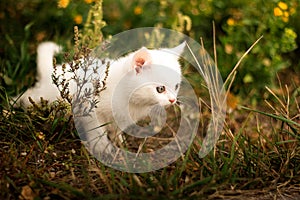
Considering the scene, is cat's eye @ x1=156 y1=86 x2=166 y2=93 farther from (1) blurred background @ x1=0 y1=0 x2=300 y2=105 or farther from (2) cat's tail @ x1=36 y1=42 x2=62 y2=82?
(1) blurred background @ x1=0 y1=0 x2=300 y2=105

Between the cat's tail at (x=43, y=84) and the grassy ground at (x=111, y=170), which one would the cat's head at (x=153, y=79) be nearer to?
the grassy ground at (x=111, y=170)

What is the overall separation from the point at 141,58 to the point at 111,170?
0.51 m

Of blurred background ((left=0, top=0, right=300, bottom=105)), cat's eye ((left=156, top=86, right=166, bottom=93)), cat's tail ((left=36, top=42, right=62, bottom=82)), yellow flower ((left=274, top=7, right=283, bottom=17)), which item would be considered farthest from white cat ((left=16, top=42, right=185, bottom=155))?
yellow flower ((left=274, top=7, right=283, bottom=17))

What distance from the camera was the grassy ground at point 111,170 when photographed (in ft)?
6.16

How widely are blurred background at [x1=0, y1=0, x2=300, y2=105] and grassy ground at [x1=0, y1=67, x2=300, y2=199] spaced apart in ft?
2.10

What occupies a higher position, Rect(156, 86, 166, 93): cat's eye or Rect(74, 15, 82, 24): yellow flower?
Rect(74, 15, 82, 24): yellow flower

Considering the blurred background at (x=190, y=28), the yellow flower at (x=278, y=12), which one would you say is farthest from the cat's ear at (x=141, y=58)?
the yellow flower at (x=278, y=12)

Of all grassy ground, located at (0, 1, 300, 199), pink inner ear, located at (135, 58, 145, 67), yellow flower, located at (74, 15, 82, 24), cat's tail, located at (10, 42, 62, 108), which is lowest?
grassy ground, located at (0, 1, 300, 199)

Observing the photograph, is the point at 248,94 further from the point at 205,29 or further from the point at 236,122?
the point at 205,29

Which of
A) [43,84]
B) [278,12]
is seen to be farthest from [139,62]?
[278,12]

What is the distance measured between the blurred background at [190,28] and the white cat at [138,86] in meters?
0.81

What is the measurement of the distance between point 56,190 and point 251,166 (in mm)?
857

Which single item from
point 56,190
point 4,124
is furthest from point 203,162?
point 4,124

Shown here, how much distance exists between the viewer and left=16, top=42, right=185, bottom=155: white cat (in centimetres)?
216
